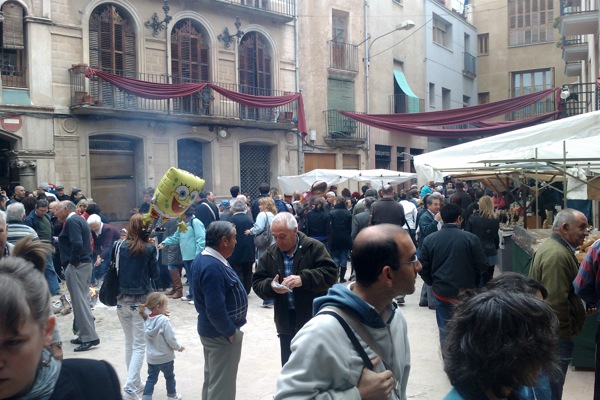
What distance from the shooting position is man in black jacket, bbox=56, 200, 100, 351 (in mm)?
7090

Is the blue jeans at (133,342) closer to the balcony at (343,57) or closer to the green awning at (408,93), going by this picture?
the balcony at (343,57)

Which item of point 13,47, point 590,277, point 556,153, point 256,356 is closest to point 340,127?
point 13,47

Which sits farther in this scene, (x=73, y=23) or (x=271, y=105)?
(x=271, y=105)

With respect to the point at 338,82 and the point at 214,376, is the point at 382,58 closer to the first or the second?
the point at 338,82

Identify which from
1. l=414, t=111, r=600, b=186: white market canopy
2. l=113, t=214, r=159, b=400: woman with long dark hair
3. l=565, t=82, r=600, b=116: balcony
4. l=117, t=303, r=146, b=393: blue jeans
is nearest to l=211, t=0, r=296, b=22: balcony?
l=565, t=82, r=600, b=116: balcony

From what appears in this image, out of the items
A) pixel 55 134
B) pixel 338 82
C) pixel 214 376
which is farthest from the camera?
pixel 338 82

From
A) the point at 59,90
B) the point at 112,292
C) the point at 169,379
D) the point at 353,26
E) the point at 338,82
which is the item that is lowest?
the point at 169,379

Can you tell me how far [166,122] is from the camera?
725 inches

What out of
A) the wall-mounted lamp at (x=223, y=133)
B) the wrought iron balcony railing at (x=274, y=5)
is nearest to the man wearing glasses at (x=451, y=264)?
the wall-mounted lamp at (x=223, y=133)

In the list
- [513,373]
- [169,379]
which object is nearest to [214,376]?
[169,379]

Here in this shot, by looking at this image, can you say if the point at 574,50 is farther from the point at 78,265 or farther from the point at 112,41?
the point at 78,265

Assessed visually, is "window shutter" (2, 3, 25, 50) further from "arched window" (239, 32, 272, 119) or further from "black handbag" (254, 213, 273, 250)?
"black handbag" (254, 213, 273, 250)

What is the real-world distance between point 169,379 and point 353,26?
21.9 meters

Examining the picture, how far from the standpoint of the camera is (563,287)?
457cm
